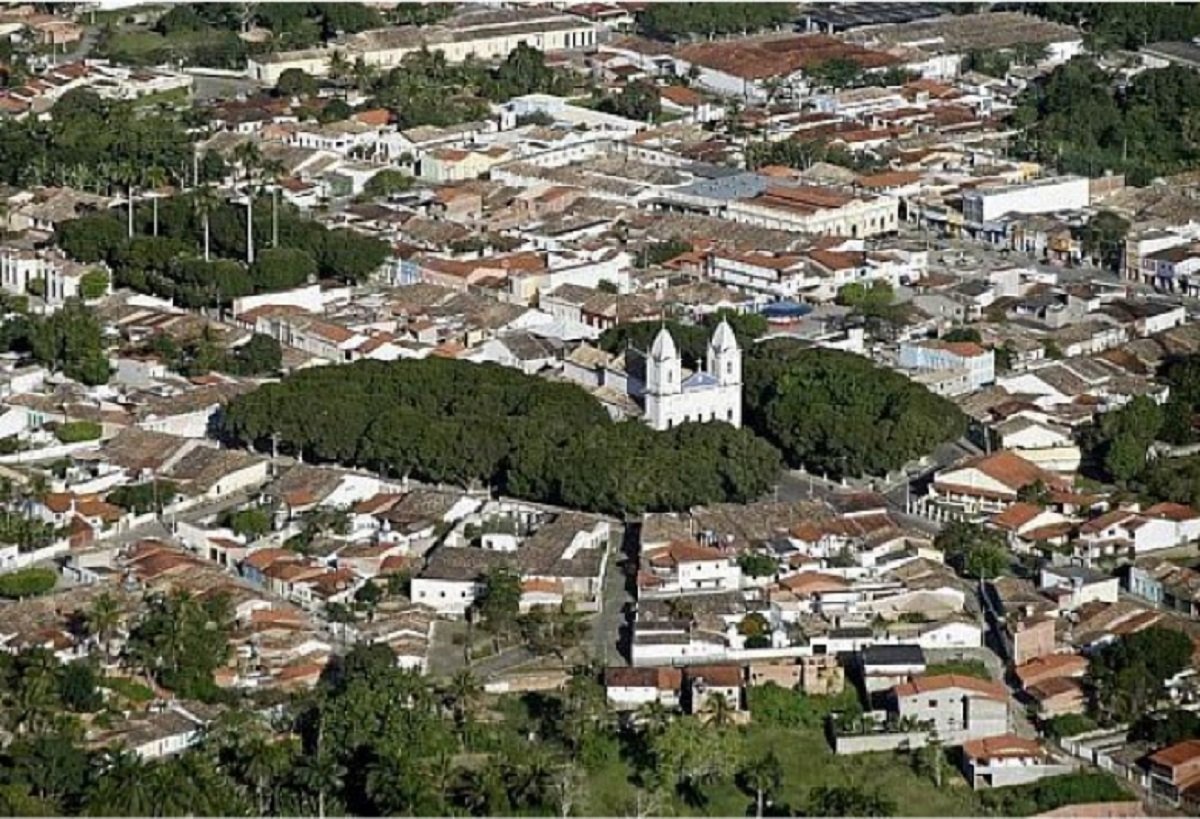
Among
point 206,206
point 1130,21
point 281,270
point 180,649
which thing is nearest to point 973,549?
point 180,649

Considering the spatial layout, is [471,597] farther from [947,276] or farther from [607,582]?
[947,276]

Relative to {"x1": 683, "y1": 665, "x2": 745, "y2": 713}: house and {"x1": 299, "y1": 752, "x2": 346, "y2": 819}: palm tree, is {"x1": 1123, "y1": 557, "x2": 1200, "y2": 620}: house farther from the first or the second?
{"x1": 299, "y1": 752, "x2": 346, "y2": 819}: palm tree

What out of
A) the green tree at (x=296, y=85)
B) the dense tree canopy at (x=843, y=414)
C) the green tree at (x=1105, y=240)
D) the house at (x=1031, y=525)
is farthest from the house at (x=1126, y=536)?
the green tree at (x=296, y=85)

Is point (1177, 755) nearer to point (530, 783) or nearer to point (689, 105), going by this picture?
point (530, 783)

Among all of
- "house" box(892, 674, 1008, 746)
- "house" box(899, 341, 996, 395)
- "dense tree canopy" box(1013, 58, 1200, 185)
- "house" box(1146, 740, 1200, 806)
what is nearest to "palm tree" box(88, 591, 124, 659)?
"house" box(892, 674, 1008, 746)

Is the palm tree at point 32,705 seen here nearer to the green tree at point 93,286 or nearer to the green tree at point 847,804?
the green tree at point 847,804

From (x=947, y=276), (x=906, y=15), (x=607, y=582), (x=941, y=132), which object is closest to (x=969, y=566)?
(x=607, y=582)
